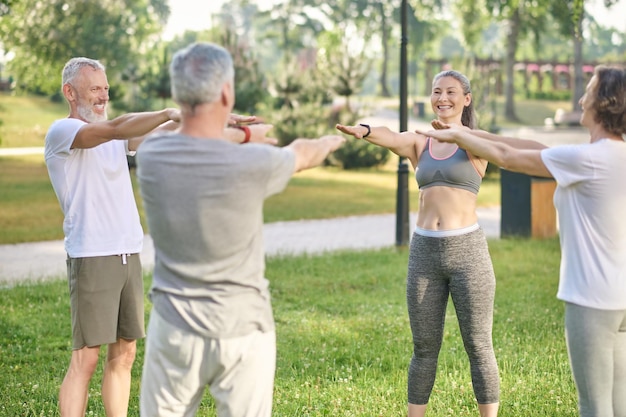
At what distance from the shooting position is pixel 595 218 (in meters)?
3.59

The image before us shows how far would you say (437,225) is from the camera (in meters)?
4.78

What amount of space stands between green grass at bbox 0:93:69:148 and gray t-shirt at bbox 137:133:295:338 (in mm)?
28595

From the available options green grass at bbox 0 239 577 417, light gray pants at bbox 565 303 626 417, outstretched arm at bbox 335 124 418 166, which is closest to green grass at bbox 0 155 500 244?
green grass at bbox 0 239 577 417

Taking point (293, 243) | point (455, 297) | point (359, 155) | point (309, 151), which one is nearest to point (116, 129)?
point (309, 151)

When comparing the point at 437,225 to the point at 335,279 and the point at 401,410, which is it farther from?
the point at 335,279

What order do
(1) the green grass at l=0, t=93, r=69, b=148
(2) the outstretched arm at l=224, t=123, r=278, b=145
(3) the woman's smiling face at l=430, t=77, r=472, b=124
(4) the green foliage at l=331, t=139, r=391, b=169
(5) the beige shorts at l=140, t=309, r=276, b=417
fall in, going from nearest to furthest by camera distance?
1. (5) the beige shorts at l=140, t=309, r=276, b=417
2. (2) the outstretched arm at l=224, t=123, r=278, b=145
3. (3) the woman's smiling face at l=430, t=77, r=472, b=124
4. (4) the green foliage at l=331, t=139, r=391, b=169
5. (1) the green grass at l=0, t=93, r=69, b=148

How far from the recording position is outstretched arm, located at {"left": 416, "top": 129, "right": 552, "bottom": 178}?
12.2ft

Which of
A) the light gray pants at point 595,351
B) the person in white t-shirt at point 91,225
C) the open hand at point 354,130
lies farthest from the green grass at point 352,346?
the light gray pants at point 595,351

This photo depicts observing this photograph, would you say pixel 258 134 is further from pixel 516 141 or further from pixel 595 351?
pixel 595 351

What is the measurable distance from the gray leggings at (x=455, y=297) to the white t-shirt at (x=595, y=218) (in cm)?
111

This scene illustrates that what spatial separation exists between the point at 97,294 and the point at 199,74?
1.79m

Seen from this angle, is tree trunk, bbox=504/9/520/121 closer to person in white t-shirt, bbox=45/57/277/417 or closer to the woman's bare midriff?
the woman's bare midriff

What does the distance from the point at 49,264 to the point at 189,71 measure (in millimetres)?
8643

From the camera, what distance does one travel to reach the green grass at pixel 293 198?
14.9 meters
